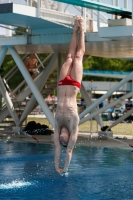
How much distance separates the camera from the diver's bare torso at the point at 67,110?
1421 cm

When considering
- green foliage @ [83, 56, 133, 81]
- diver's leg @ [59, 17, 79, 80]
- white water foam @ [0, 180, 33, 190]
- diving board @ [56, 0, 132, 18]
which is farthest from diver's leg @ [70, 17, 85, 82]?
green foliage @ [83, 56, 133, 81]

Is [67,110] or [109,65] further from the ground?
[67,110]

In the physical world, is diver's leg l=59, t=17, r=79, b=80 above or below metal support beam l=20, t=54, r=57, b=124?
above

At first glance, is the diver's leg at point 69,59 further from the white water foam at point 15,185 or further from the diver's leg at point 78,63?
the white water foam at point 15,185

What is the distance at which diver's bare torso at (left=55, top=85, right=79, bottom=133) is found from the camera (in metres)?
14.2

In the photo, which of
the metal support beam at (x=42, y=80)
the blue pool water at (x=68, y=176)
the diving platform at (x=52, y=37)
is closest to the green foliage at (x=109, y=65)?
the diving platform at (x=52, y=37)

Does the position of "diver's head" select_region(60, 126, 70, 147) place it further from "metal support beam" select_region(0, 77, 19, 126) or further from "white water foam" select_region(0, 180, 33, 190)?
"metal support beam" select_region(0, 77, 19, 126)

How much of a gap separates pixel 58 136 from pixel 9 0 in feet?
31.4

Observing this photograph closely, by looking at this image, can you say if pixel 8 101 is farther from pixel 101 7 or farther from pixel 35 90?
pixel 101 7

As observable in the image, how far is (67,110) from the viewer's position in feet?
47.0

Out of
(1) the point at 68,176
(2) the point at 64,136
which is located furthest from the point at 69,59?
(1) the point at 68,176

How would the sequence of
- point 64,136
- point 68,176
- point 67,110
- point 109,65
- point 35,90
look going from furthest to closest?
point 109,65 < point 35,90 < point 68,176 < point 67,110 < point 64,136

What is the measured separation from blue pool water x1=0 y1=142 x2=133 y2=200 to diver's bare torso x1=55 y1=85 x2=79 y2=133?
161 centimetres

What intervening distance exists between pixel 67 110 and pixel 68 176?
3.39 metres
